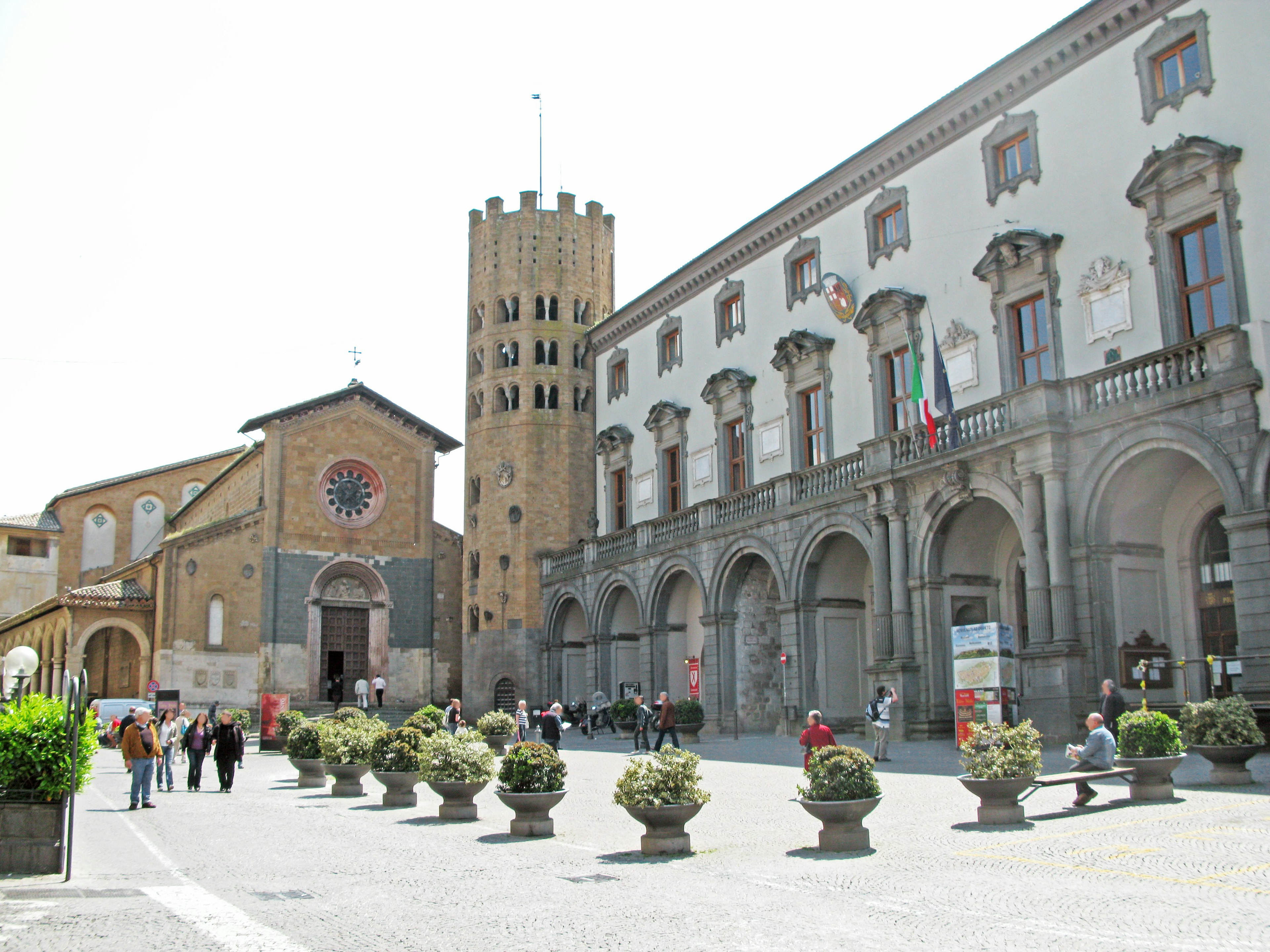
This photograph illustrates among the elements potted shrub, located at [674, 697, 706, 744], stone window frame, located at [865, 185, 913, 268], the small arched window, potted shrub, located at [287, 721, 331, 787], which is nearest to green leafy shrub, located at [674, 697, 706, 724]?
potted shrub, located at [674, 697, 706, 744]

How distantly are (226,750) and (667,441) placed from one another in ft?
68.0

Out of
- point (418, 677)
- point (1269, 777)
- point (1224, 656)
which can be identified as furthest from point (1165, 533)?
point (418, 677)

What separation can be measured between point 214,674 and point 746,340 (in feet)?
83.0

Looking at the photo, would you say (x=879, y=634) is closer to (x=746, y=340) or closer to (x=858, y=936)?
(x=746, y=340)

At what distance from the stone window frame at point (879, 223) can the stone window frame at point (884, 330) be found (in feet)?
3.65

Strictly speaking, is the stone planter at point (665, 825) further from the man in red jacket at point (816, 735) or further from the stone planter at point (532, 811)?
the man in red jacket at point (816, 735)

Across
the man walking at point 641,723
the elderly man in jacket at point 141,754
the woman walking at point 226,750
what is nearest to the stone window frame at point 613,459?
the man walking at point 641,723

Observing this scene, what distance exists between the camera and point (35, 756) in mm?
12219

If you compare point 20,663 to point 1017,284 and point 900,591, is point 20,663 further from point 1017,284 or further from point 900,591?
point 1017,284

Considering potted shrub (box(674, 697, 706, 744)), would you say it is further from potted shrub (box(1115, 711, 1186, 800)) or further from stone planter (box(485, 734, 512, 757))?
potted shrub (box(1115, 711, 1186, 800))

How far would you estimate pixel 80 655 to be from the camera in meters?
46.8

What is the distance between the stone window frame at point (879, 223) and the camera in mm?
30172

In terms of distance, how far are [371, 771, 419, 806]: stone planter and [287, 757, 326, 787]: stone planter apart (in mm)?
4837

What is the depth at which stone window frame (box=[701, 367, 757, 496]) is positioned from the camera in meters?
35.6
